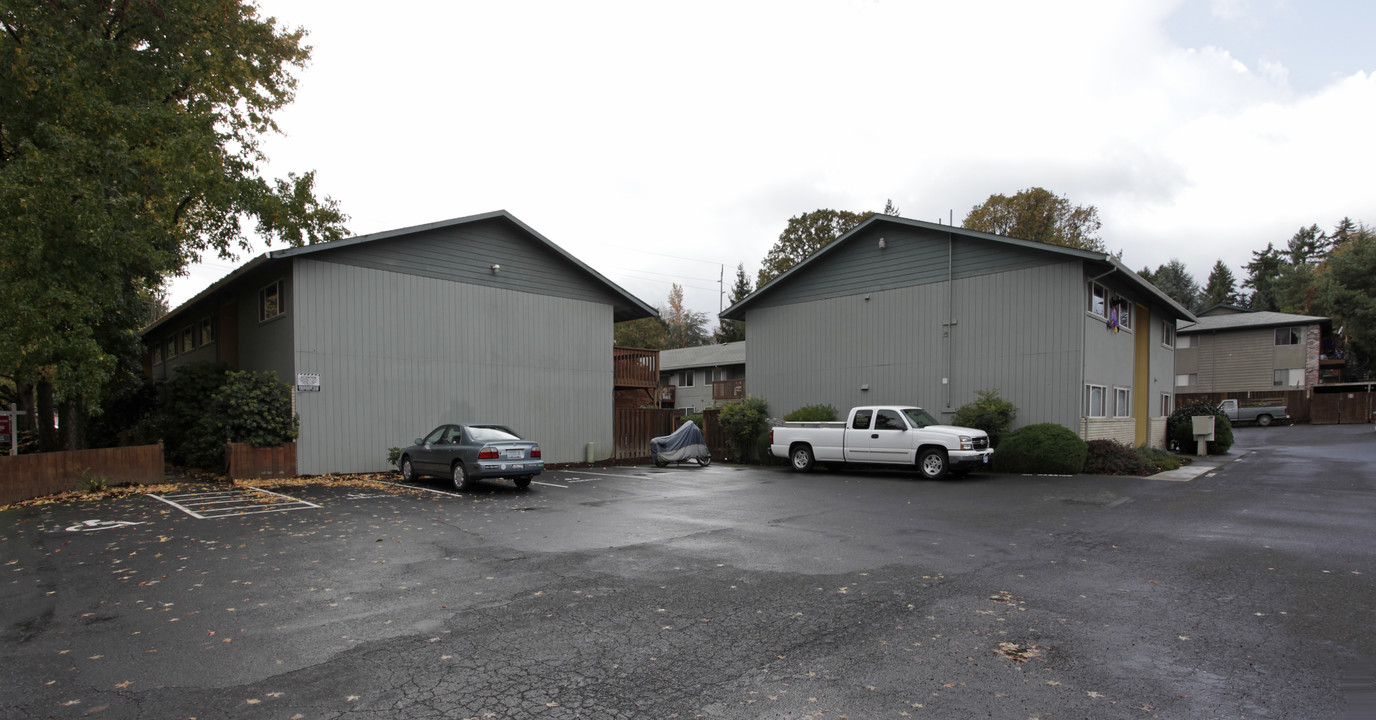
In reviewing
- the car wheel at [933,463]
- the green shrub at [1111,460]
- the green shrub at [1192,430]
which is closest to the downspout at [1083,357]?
the green shrub at [1111,460]

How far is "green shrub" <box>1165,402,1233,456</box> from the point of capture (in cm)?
2419

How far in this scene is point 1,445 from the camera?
18.0 metres

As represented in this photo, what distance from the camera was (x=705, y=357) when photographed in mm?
44500

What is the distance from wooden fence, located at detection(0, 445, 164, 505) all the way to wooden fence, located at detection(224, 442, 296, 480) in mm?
1505

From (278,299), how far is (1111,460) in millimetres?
21327

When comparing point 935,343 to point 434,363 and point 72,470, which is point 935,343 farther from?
point 72,470

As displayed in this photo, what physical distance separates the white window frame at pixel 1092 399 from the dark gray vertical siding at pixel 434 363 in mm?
14083

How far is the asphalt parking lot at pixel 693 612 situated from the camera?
4219 mm

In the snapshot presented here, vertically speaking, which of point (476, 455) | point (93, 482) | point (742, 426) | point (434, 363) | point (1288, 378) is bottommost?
point (93, 482)

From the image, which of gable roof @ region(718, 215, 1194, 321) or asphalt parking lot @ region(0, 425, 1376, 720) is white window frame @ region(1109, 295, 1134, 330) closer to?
gable roof @ region(718, 215, 1194, 321)

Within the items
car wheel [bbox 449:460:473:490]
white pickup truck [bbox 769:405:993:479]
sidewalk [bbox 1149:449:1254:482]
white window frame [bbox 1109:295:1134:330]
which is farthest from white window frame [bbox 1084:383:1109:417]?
car wheel [bbox 449:460:473:490]

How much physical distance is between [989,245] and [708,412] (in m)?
10.3

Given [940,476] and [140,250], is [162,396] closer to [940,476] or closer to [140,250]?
[140,250]

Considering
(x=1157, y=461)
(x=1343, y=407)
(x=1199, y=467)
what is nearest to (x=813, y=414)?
(x=1157, y=461)
